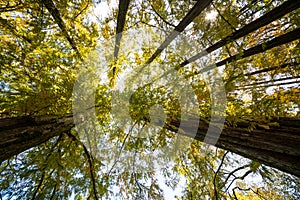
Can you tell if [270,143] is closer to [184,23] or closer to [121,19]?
[184,23]

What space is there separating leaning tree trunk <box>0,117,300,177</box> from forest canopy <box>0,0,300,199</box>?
0.05 feet

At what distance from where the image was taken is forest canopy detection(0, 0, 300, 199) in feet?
6.56

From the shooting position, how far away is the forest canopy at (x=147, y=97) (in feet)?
6.56

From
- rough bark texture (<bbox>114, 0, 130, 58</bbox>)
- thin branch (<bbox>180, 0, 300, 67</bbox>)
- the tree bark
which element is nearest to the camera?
thin branch (<bbox>180, 0, 300, 67</bbox>)

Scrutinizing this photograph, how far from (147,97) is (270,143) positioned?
160 cm

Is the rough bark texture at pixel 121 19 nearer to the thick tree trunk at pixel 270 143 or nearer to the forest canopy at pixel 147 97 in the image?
the forest canopy at pixel 147 97

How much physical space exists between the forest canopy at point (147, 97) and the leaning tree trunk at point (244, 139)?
14 millimetres

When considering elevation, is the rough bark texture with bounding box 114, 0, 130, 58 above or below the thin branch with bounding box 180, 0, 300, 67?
below

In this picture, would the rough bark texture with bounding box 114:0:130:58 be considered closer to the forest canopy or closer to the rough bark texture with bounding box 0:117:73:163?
A: the forest canopy

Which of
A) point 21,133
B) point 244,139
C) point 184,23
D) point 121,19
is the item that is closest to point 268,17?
point 184,23

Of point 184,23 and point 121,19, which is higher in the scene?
point 184,23

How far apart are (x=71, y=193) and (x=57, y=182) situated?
38 centimetres

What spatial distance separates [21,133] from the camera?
70.0 inches

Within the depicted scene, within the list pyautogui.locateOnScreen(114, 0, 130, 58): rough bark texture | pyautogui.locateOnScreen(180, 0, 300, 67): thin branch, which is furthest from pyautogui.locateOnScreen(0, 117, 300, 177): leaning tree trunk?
pyautogui.locateOnScreen(114, 0, 130, 58): rough bark texture
